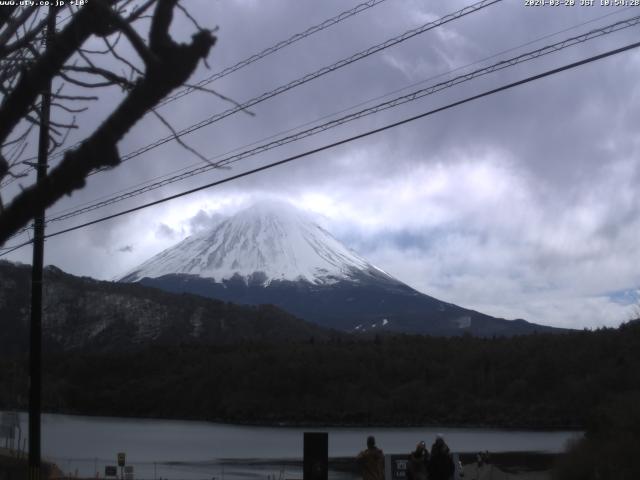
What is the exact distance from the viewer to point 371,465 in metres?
13.3

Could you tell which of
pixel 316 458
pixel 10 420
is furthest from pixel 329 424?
pixel 316 458

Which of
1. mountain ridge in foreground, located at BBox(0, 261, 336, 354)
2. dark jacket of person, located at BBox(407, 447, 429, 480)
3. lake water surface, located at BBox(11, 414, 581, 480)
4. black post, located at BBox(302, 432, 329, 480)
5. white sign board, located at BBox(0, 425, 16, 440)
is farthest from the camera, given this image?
mountain ridge in foreground, located at BBox(0, 261, 336, 354)

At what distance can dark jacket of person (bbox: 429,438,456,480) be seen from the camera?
1343cm

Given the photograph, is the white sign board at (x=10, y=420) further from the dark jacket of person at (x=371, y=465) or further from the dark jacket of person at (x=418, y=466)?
the dark jacket of person at (x=371, y=465)

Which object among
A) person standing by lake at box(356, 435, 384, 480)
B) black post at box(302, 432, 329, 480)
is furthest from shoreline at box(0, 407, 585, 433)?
black post at box(302, 432, 329, 480)

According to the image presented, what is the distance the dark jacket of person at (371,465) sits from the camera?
13.3m

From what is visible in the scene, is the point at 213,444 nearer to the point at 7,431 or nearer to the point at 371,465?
the point at 7,431

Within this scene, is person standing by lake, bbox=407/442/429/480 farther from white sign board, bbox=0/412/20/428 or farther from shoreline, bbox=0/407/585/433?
shoreline, bbox=0/407/585/433

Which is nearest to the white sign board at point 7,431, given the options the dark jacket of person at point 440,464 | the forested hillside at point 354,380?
the dark jacket of person at point 440,464

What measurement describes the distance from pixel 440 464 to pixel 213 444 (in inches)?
1973

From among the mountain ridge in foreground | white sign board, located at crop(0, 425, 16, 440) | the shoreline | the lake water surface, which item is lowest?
the shoreline

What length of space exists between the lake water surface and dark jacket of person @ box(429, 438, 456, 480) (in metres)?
19.1

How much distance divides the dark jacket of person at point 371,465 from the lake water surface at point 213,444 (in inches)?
746

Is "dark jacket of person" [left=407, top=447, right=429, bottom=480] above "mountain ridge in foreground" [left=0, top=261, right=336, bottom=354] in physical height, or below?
below
